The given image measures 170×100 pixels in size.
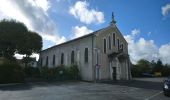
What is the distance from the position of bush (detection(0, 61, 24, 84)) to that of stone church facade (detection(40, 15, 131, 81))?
32.5ft

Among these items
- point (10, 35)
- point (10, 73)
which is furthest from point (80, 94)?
point (10, 35)

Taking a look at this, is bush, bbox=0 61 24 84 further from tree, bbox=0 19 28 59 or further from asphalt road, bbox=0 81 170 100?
tree, bbox=0 19 28 59

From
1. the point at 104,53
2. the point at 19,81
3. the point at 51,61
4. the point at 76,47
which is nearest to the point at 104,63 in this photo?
the point at 104,53

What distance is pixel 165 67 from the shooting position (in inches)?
2648

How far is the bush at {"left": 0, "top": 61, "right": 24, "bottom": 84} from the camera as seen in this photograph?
80.8ft

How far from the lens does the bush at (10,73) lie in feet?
80.8

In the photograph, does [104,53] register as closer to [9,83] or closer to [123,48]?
[123,48]

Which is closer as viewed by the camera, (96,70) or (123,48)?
(96,70)

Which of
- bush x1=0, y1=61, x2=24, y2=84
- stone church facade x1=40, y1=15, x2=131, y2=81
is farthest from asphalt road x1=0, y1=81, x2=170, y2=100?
stone church facade x1=40, y1=15, x2=131, y2=81

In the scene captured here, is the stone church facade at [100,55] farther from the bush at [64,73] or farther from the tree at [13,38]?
the tree at [13,38]

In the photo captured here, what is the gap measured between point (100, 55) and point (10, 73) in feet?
43.8

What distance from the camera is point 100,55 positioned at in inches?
1202

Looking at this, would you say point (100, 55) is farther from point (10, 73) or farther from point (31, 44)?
point (31, 44)

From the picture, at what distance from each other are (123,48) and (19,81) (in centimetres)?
1977
